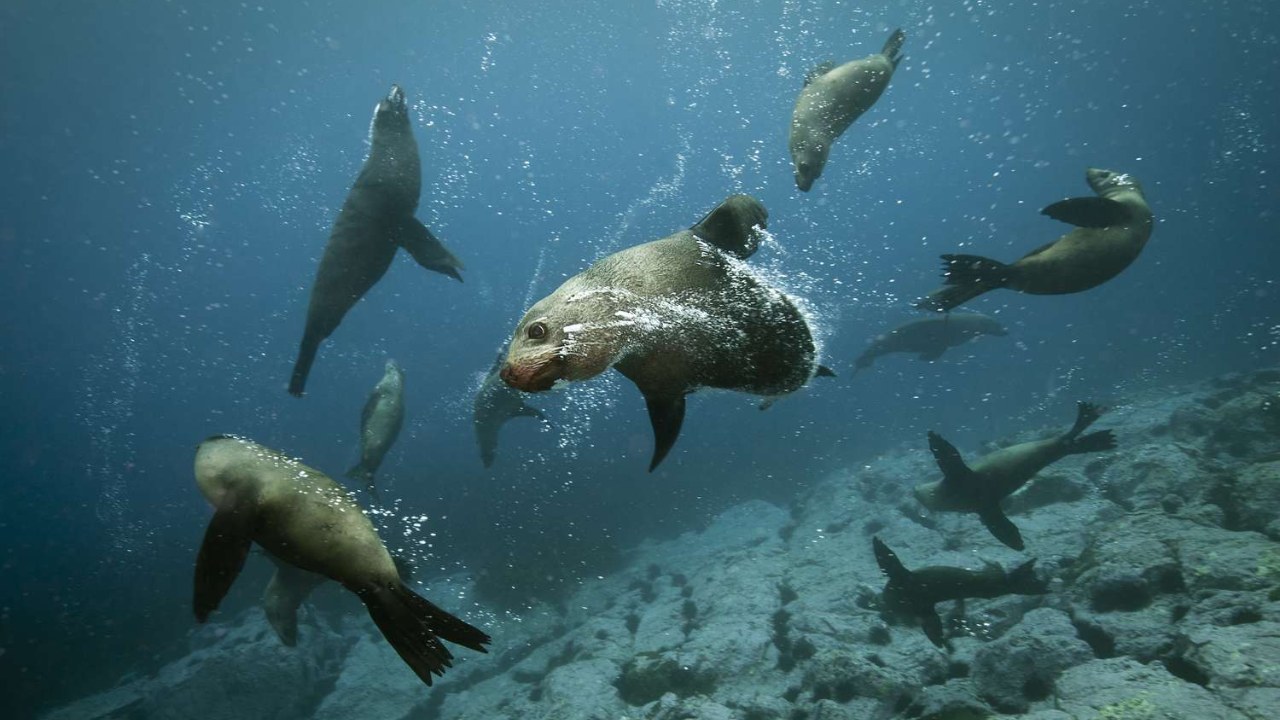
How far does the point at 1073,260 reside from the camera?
149 inches

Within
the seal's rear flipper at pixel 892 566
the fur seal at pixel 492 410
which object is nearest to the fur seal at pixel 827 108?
the seal's rear flipper at pixel 892 566

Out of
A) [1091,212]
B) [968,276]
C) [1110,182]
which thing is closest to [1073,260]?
[1091,212]

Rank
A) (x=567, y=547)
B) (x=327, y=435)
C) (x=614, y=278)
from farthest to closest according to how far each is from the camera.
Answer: (x=327, y=435)
(x=567, y=547)
(x=614, y=278)

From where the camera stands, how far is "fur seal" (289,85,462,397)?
16.8 feet

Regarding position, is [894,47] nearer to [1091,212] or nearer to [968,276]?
[1091,212]

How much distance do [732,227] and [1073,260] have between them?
3.37m


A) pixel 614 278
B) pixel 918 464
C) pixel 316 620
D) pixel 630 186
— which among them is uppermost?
pixel 630 186

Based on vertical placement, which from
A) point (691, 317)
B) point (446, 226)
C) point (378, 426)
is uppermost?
point (446, 226)

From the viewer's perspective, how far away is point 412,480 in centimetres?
2661

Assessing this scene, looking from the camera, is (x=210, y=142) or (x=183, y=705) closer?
(x=183, y=705)

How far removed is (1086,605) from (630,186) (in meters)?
105

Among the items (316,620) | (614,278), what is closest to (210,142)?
(316,620)

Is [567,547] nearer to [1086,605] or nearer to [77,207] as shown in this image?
[1086,605]

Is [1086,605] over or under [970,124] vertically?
under
